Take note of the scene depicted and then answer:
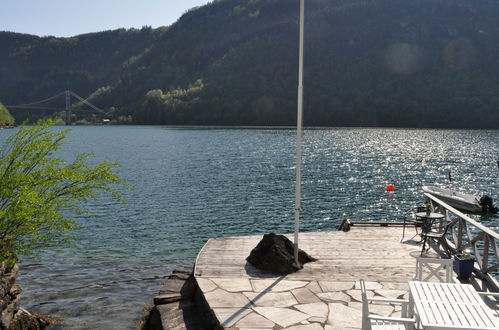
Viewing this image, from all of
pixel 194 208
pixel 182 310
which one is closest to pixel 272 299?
pixel 182 310

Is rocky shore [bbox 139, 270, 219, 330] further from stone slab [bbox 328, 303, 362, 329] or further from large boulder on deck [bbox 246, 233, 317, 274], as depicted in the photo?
stone slab [bbox 328, 303, 362, 329]

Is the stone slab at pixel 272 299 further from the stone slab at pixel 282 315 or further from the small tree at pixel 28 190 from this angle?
the small tree at pixel 28 190

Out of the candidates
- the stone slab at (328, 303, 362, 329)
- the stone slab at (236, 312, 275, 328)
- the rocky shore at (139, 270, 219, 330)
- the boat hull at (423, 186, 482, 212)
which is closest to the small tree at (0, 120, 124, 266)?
the rocky shore at (139, 270, 219, 330)

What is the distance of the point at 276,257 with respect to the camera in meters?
10.1

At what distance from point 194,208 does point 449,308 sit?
2735 cm

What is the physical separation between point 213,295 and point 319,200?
96.5ft

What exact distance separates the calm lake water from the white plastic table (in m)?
8.88

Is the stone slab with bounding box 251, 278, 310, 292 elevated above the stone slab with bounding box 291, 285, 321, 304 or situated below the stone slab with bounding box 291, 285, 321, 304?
below

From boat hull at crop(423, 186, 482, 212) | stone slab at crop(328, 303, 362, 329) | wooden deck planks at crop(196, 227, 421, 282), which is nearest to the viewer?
stone slab at crop(328, 303, 362, 329)

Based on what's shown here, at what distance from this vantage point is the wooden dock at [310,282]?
25.1 ft

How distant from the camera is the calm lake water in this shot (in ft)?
48.0

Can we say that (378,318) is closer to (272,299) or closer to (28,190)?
(272,299)

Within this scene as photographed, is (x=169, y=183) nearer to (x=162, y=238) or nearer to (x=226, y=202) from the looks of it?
(x=226, y=202)

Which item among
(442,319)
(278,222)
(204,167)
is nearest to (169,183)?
(204,167)
